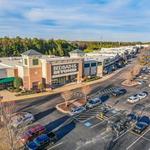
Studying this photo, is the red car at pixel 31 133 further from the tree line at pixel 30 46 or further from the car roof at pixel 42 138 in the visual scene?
the tree line at pixel 30 46

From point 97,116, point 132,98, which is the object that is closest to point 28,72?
point 97,116

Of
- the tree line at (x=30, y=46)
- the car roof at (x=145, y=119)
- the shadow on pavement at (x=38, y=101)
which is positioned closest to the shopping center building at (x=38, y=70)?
the shadow on pavement at (x=38, y=101)

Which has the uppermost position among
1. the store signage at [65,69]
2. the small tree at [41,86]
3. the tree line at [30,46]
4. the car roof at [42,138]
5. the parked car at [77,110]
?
the tree line at [30,46]

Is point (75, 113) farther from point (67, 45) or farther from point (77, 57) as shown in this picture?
point (67, 45)

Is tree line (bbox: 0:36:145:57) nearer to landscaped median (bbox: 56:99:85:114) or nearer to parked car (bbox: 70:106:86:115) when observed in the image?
landscaped median (bbox: 56:99:85:114)

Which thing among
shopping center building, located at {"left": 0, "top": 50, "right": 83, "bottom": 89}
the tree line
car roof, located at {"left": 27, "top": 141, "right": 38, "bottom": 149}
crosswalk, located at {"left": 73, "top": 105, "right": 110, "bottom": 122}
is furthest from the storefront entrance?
the tree line

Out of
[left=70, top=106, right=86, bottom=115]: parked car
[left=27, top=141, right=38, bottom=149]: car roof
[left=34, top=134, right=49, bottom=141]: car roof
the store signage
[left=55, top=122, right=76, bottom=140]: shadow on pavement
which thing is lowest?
[left=55, top=122, right=76, bottom=140]: shadow on pavement

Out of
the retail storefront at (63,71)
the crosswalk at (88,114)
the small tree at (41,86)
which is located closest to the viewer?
the crosswalk at (88,114)

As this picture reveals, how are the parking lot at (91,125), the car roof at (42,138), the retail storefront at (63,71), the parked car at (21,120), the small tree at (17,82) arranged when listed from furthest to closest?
1. the retail storefront at (63,71)
2. the small tree at (17,82)
3. the parked car at (21,120)
4. the parking lot at (91,125)
5. the car roof at (42,138)
